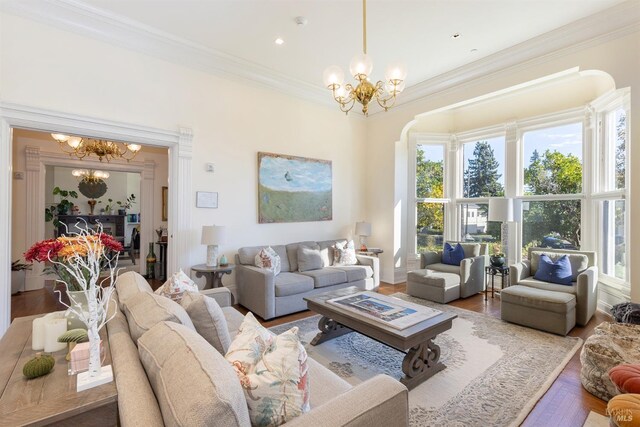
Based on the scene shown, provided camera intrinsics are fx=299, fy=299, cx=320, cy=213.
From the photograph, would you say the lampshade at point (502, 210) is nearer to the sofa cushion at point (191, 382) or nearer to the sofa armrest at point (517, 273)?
the sofa armrest at point (517, 273)

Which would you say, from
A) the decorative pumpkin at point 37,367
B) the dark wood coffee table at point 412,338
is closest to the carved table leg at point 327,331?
the dark wood coffee table at point 412,338

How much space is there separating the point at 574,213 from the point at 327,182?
12.7 feet

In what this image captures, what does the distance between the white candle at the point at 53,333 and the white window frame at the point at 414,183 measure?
17.8 feet

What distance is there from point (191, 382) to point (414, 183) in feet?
18.5

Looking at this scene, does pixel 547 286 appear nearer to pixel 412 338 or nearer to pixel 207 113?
pixel 412 338

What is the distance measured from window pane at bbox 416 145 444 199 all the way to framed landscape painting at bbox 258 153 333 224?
6.17ft

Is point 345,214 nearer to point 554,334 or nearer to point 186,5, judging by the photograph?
point 554,334

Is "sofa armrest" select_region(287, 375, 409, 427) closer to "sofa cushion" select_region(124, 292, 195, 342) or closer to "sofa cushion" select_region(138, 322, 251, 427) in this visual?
"sofa cushion" select_region(138, 322, 251, 427)

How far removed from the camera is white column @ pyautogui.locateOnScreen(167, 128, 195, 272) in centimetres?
396

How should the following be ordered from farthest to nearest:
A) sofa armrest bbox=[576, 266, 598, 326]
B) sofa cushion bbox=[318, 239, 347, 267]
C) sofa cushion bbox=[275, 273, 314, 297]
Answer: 1. sofa cushion bbox=[318, 239, 347, 267]
2. sofa cushion bbox=[275, 273, 314, 297]
3. sofa armrest bbox=[576, 266, 598, 326]

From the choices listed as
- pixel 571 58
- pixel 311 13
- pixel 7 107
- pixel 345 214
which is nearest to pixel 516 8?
pixel 571 58

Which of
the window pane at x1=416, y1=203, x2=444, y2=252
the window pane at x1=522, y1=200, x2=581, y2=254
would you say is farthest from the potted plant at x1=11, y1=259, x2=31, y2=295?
the window pane at x1=522, y1=200, x2=581, y2=254

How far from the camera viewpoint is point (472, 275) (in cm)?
475

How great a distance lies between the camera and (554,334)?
3.32 meters
